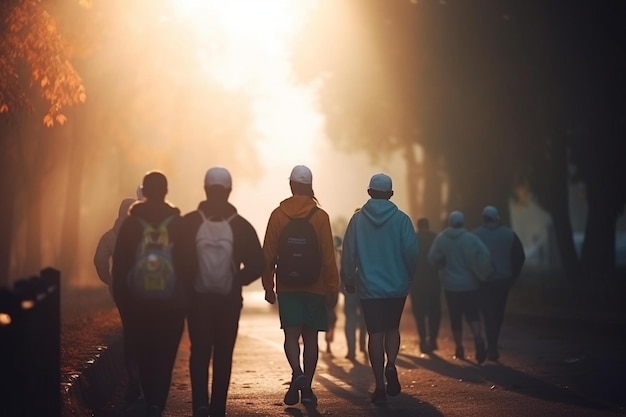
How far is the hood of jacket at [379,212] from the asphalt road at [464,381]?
1525 millimetres

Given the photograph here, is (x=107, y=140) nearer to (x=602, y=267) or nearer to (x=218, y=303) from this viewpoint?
(x=602, y=267)

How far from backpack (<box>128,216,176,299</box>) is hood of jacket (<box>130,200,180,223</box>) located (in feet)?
0.26

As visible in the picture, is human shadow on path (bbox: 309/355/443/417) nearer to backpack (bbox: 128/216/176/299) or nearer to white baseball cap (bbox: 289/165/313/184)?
white baseball cap (bbox: 289/165/313/184)

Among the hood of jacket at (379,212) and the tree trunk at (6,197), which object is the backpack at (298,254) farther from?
the tree trunk at (6,197)

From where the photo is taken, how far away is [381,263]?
13.8 m

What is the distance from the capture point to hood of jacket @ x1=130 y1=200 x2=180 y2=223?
429 inches

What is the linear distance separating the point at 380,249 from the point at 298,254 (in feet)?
3.81

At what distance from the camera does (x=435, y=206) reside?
4816 centimetres

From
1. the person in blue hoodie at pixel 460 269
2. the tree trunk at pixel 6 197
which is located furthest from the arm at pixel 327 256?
the tree trunk at pixel 6 197

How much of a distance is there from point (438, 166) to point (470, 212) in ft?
28.9

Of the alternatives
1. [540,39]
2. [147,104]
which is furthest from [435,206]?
[540,39]

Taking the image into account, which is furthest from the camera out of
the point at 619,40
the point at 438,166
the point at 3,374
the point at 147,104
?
the point at 438,166

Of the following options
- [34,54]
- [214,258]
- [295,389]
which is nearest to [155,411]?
[214,258]

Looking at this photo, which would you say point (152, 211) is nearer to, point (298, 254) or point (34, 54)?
point (298, 254)
